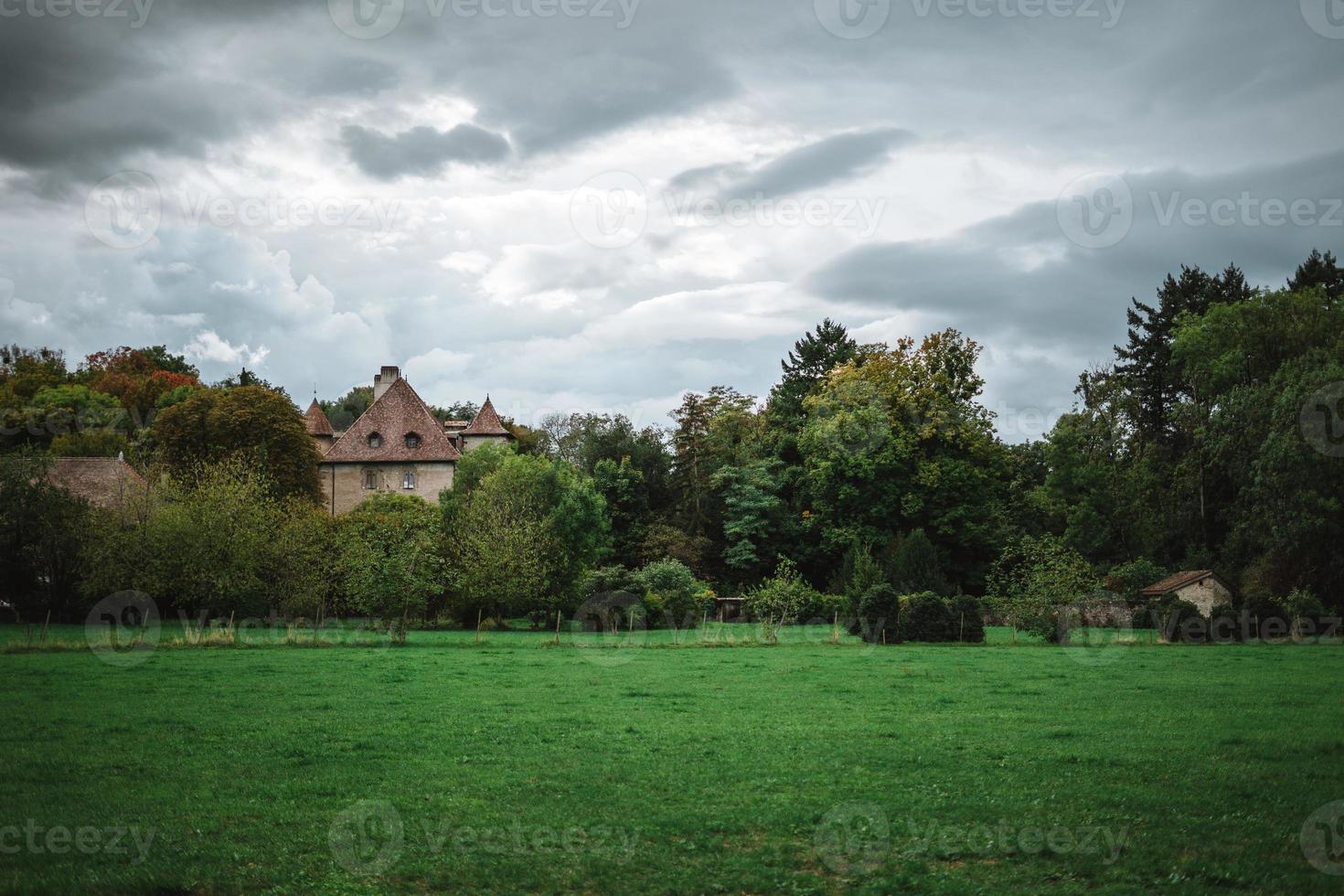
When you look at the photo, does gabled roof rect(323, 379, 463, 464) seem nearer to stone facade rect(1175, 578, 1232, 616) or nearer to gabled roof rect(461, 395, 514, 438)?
gabled roof rect(461, 395, 514, 438)

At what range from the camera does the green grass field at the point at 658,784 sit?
29.1ft

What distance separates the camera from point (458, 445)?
88.8 meters

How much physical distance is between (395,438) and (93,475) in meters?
19.4

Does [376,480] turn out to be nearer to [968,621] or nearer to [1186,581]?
[968,621]

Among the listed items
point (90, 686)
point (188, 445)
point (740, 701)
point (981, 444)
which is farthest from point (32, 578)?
point (981, 444)

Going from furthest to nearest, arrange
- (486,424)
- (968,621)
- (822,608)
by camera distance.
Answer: (486,424), (822,608), (968,621)

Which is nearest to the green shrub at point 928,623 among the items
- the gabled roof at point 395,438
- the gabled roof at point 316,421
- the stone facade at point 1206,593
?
the stone facade at point 1206,593

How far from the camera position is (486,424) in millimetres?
83062

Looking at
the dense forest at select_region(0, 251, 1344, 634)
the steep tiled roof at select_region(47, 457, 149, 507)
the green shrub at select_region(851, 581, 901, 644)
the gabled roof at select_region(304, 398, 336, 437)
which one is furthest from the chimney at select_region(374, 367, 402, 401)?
the green shrub at select_region(851, 581, 901, 644)

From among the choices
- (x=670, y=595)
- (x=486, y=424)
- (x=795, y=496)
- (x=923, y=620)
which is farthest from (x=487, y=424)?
(x=923, y=620)

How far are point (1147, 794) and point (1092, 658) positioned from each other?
2100cm

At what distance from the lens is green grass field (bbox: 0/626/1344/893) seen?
29.1ft

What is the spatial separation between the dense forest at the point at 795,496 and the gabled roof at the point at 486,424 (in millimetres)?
6356

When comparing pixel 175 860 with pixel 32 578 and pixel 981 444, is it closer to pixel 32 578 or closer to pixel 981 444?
pixel 32 578
